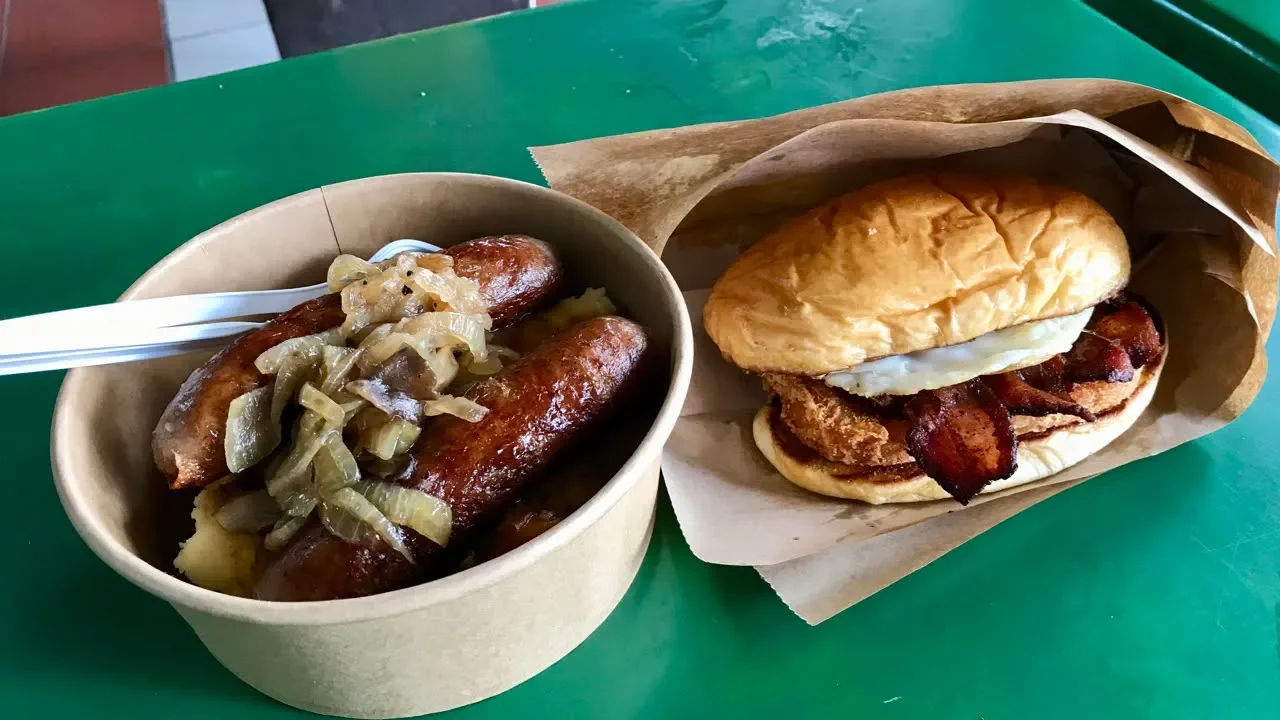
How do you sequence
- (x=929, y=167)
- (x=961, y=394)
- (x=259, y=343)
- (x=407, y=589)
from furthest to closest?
(x=929, y=167) < (x=961, y=394) < (x=259, y=343) < (x=407, y=589)

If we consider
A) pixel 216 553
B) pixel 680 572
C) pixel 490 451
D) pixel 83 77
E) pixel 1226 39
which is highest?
pixel 1226 39

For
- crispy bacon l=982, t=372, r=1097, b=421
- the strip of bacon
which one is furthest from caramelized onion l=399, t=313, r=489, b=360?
the strip of bacon

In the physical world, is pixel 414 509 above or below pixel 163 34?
above

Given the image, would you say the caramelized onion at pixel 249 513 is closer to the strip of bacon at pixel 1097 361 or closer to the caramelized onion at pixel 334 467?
the caramelized onion at pixel 334 467

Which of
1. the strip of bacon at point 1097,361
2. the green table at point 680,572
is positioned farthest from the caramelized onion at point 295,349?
the strip of bacon at point 1097,361

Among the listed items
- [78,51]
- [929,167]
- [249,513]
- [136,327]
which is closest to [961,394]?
[929,167]

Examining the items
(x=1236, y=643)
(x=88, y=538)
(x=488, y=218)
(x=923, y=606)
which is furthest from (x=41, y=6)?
(x=1236, y=643)

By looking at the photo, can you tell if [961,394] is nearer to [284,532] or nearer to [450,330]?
[450,330]

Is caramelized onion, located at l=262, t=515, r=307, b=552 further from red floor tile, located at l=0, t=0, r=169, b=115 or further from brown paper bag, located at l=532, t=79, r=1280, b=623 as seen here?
red floor tile, located at l=0, t=0, r=169, b=115
